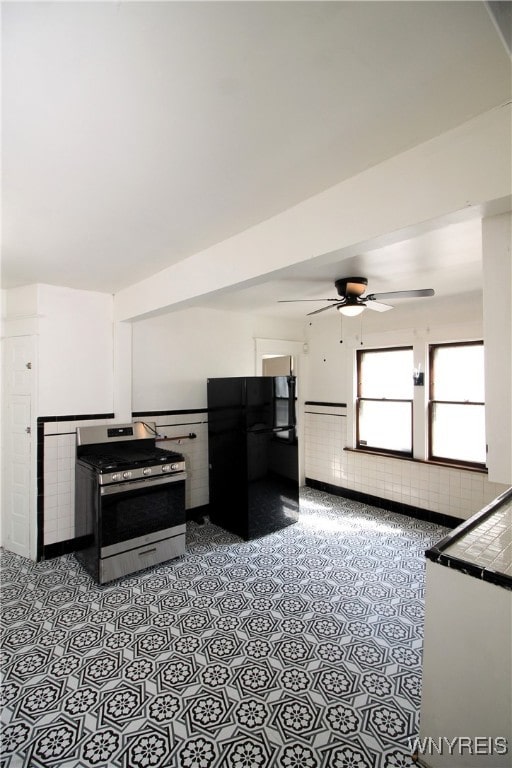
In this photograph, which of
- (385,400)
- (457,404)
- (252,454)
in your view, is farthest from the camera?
(385,400)

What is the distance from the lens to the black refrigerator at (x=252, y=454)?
3.47 m

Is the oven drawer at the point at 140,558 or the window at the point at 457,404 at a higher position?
the window at the point at 457,404

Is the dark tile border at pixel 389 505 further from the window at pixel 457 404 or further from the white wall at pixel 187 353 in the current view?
the white wall at pixel 187 353

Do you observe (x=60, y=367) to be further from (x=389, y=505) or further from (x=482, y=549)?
(x=389, y=505)

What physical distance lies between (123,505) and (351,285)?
2.46 meters

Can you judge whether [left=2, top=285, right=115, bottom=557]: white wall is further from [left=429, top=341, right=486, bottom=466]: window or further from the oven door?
[left=429, top=341, right=486, bottom=466]: window

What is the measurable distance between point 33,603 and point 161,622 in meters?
0.96

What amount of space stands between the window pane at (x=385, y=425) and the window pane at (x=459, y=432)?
0.31 metres

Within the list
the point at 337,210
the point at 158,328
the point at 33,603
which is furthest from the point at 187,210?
the point at 33,603

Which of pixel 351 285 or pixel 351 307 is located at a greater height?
pixel 351 285

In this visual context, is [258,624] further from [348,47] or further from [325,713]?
[348,47]

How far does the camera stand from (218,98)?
41.2 inches

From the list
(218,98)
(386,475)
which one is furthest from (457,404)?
(218,98)

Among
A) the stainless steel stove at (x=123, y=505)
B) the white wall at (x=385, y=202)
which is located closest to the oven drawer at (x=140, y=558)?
the stainless steel stove at (x=123, y=505)
